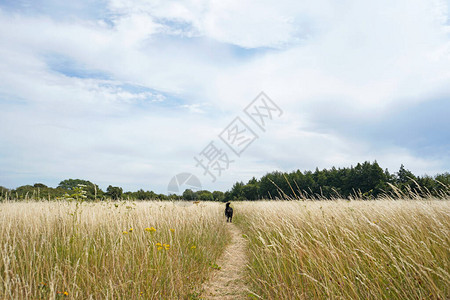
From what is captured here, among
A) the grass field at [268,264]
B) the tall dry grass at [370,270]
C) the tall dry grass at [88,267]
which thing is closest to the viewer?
the tall dry grass at [370,270]

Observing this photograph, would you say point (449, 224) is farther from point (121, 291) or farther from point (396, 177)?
point (396, 177)

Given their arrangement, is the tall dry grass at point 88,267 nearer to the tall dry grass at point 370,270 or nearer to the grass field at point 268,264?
the grass field at point 268,264

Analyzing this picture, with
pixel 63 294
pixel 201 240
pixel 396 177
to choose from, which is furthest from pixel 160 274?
pixel 396 177

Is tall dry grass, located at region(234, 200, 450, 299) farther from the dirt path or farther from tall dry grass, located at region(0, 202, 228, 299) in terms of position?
tall dry grass, located at region(0, 202, 228, 299)

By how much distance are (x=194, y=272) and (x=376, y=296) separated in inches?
108

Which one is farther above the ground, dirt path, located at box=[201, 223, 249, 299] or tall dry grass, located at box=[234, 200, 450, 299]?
tall dry grass, located at box=[234, 200, 450, 299]

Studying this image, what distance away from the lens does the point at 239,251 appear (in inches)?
256

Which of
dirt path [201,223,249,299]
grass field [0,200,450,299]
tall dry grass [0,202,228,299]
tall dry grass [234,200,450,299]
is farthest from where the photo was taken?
dirt path [201,223,249,299]


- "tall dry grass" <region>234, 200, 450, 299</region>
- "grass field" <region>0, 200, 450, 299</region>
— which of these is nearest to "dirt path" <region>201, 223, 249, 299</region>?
"grass field" <region>0, 200, 450, 299</region>

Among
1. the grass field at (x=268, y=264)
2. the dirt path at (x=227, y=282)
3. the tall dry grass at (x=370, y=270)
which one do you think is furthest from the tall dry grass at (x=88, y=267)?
the tall dry grass at (x=370, y=270)

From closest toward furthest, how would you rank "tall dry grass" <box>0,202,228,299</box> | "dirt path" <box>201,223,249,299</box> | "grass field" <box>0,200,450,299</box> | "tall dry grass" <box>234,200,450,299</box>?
"tall dry grass" <box>234,200,450,299</box> < "grass field" <box>0,200,450,299</box> < "tall dry grass" <box>0,202,228,299</box> < "dirt path" <box>201,223,249,299</box>

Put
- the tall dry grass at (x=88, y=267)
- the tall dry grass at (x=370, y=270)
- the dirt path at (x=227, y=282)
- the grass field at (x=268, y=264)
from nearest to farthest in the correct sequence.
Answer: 1. the tall dry grass at (x=370, y=270)
2. the grass field at (x=268, y=264)
3. the tall dry grass at (x=88, y=267)
4. the dirt path at (x=227, y=282)

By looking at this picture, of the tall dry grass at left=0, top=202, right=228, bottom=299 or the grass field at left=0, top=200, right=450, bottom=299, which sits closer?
the grass field at left=0, top=200, right=450, bottom=299

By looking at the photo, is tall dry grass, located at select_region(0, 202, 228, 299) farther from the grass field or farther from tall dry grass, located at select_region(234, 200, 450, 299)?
tall dry grass, located at select_region(234, 200, 450, 299)
